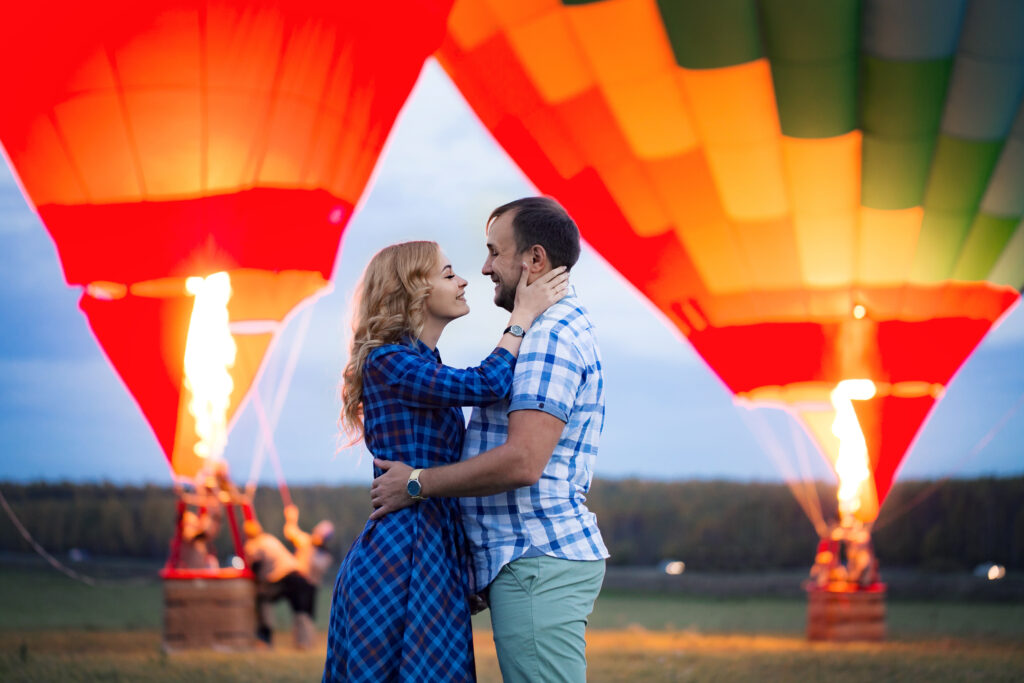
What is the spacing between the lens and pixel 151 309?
6051 millimetres

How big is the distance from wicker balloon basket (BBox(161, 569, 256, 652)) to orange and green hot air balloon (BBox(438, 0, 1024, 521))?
3.08m

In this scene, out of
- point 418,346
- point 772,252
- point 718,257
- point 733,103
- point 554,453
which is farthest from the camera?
point 718,257

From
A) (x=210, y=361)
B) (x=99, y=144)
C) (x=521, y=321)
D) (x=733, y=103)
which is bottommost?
(x=521, y=321)

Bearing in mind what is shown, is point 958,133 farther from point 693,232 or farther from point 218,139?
point 218,139

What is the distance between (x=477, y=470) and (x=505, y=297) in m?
0.38

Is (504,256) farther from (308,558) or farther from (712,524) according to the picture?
(712,524)

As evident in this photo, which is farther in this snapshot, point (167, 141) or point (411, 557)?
point (167, 141)

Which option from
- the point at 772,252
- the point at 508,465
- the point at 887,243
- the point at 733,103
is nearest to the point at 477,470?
the point at 508,465

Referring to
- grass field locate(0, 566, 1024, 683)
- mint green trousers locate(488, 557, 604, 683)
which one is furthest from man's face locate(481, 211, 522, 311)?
grass field locate(0, 566, 1024, 683)

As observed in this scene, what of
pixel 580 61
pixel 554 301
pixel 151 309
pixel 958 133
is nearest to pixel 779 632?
pixel 958 133

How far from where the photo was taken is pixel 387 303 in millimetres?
2018

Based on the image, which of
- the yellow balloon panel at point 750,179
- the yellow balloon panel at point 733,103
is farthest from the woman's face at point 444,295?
the yellow balloon panel at point 750,179

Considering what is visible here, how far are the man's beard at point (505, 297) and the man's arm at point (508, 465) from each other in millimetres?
279

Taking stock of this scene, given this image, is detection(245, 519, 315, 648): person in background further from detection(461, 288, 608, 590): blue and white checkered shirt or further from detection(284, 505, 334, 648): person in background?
detection(461, 288, 608, 590): blue and white checkered shirt
